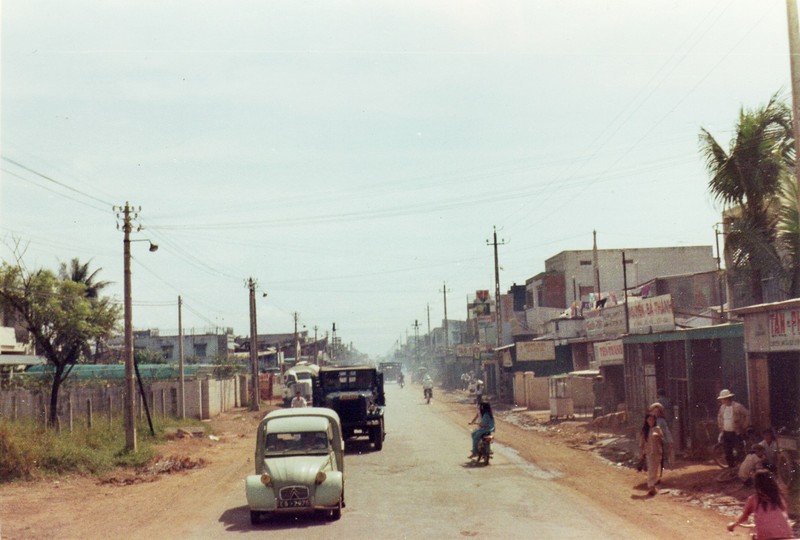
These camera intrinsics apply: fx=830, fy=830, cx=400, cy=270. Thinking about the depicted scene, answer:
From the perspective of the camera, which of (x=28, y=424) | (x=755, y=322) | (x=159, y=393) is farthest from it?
(x=159, y=393)

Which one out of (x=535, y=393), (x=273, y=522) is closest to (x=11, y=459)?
(x=273, y=522)

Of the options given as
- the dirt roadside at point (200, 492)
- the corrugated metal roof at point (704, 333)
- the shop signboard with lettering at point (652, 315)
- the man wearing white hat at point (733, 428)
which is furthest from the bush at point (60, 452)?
the shop signboard with lettering at point (652, 315)

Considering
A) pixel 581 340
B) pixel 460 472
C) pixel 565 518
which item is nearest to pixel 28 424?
pixel 460 472

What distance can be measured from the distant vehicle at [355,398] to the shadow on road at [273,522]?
11.7 metres

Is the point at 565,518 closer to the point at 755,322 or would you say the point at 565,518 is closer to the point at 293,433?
the point at 293,433

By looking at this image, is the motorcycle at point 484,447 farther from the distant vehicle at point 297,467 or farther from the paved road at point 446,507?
the distant vehicle at point 297,467

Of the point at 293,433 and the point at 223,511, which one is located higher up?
the point at 293,433

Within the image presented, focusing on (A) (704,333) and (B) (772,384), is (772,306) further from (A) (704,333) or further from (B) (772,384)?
(A) (704,333)

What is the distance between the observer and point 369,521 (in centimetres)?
1449

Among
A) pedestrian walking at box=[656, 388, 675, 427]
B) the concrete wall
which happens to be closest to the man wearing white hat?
pedestrian walking at box=[656, 388, 675, 427]

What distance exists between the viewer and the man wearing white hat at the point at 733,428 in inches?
744

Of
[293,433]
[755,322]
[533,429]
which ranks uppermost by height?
[755,322]

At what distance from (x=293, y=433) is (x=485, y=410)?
28.3ft

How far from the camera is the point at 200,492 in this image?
1972 cm
